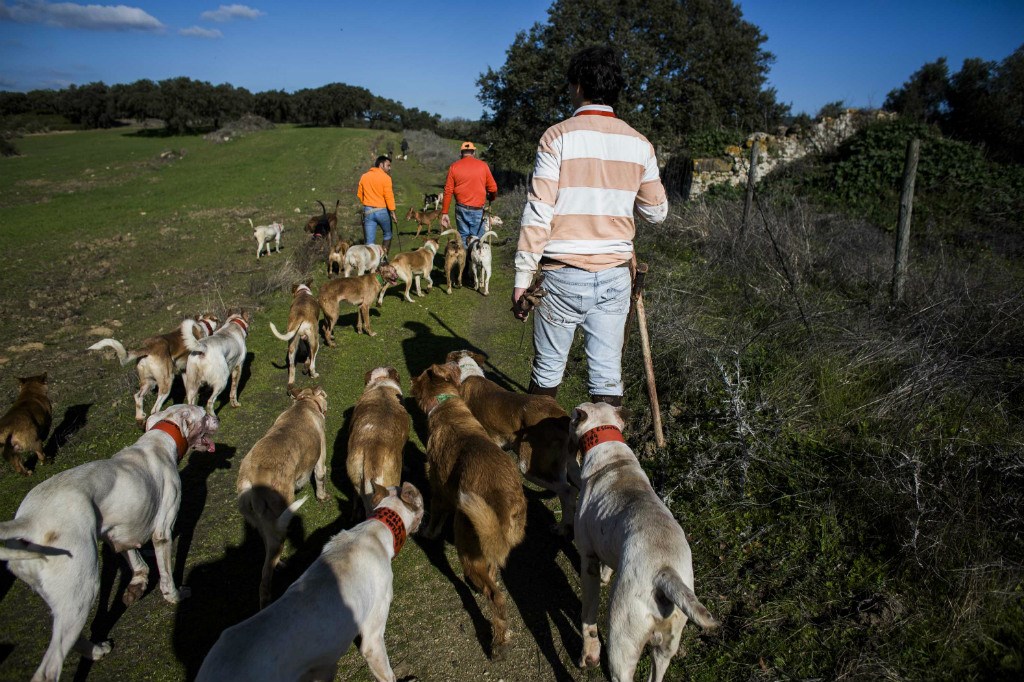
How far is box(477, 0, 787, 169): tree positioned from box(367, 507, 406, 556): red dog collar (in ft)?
64.9

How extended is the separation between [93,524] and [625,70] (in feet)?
81.6

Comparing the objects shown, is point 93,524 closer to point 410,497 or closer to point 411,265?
point 410,497

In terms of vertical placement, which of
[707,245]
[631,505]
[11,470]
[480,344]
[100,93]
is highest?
[100,93]

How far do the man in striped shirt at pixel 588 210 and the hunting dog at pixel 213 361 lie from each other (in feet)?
12.5

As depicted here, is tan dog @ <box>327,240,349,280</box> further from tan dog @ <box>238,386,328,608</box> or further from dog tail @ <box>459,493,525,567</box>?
dog tail @ <box>459,493,525,567</box>

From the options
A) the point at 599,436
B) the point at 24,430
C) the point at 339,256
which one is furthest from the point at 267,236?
the point at 599,436

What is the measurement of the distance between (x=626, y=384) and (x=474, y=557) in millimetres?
3153

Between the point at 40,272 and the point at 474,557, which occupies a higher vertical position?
the point at 474,557

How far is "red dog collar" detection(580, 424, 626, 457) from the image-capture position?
3260 mm

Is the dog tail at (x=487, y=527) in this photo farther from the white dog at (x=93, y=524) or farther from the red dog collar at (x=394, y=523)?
the white dog at (x=93, y=524)

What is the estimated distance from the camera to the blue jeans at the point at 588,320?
349cm

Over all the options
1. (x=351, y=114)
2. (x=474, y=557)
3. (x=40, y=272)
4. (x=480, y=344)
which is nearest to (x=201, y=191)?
(x=40, y=272)

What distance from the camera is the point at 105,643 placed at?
3064 millimetres

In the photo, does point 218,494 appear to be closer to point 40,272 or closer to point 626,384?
point 626,384
